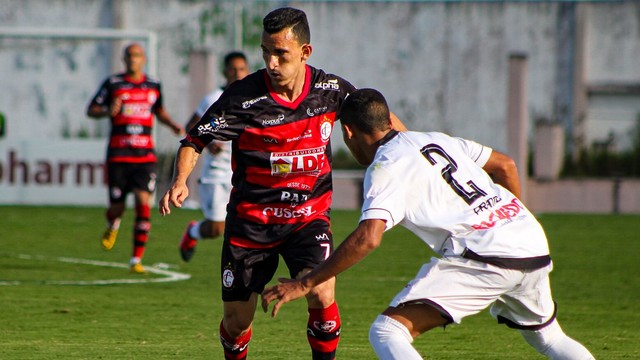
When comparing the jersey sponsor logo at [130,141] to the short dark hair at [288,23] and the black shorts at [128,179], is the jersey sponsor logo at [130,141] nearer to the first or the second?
the black shorts at [128,179]

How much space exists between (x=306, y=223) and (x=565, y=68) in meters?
27.6

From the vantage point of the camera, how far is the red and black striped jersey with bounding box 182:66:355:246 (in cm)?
675

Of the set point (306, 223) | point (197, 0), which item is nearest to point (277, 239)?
point (306, 223)

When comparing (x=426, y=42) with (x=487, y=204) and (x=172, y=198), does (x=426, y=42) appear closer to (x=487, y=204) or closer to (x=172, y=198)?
(x=172, y=198)

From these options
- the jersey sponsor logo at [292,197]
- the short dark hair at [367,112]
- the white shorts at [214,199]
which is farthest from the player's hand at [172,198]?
the white shorts at [214,199]

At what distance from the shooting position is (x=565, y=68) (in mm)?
33375

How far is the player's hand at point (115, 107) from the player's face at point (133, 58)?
0.40 meters

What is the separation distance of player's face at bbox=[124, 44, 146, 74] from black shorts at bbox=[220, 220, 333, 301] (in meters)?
7.03

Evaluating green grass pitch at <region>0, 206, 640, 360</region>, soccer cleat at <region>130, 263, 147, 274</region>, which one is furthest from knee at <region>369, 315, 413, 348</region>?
soccer cleat at <region>130, 263, 147, 274</region>

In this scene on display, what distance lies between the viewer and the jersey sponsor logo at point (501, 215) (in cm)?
564

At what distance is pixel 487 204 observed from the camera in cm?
570

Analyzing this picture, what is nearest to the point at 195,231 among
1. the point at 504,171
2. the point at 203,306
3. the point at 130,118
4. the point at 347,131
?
the point at 130,118

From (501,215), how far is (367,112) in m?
0.79

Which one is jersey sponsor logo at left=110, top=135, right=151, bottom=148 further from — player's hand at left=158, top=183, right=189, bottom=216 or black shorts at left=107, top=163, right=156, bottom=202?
player's hand at left=158, top=183, right=189, bottom=216
